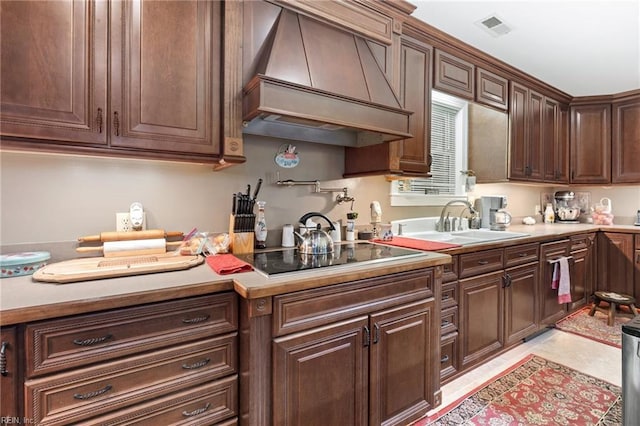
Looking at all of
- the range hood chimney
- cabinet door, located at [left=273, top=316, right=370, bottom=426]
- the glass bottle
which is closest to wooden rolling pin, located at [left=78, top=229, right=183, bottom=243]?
the glass bottle

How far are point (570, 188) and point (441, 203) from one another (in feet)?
9.33

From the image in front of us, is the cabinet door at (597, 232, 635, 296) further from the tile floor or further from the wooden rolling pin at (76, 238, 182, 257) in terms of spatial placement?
the wooden rolling pin at (76, 238, 182, 257)

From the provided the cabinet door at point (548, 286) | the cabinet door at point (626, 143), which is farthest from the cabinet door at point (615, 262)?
the cabinet door at point (548, 286)

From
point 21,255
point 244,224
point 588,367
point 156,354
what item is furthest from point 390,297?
point 588,367

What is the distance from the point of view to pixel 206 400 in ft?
4.04

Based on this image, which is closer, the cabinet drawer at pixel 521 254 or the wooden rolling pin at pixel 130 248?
the wooden rolling pin at pixel 130 248

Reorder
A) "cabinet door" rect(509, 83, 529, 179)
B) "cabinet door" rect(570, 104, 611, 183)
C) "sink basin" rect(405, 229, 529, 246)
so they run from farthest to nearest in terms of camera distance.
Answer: "cabinet door" rect(570, 104, 611, 183) → "cabinet door" rect(509, 83, 529, 179) → "sink basin" rect(405, 229, 529, 246)

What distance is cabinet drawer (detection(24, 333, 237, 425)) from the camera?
38.6 inches

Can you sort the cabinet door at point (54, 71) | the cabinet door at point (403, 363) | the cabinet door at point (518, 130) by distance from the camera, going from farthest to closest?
1. the cabinet door at point (518, 130)
2. the cabinet door at point (403, 363)
3. the cabinet door at point (54, 71)

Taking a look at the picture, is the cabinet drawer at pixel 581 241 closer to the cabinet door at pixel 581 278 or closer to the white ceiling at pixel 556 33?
the cabinet door at pixel 581 278

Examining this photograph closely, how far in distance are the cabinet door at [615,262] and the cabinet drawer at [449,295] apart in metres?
2.85

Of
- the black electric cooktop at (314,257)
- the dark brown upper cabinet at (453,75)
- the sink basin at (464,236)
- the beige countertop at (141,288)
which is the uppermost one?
the dark brown upper cabinet at (453,75)

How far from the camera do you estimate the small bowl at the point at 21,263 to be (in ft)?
4.03

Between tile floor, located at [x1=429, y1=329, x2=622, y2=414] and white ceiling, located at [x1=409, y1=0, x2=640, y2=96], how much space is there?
2.54m
